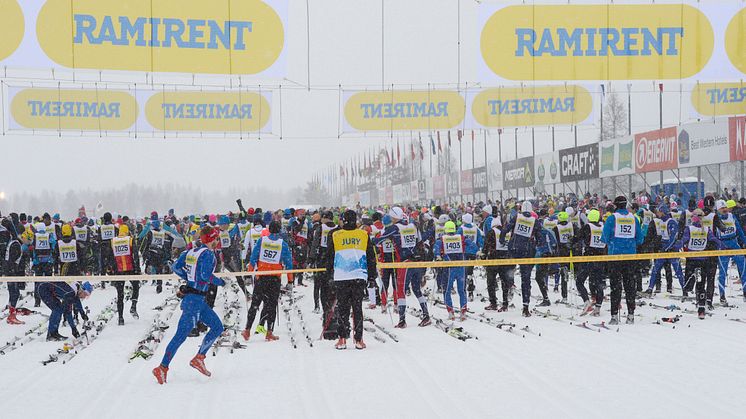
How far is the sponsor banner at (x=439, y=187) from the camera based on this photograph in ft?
187

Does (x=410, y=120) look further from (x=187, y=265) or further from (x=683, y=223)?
(x=187, y=265)

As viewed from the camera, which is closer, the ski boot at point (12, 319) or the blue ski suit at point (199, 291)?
the blue ski suit at point (199, 291)

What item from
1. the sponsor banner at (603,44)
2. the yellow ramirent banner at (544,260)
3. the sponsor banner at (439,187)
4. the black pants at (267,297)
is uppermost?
the sponsor banner at (603,44)

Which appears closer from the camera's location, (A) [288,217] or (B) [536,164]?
(A) [288,217]

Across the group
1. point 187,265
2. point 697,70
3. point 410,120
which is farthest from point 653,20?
point 187,265

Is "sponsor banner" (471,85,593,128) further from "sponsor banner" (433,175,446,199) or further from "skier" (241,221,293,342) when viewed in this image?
"sponsor banner" (433,175,446,199)

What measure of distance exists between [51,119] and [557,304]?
19.1 metres

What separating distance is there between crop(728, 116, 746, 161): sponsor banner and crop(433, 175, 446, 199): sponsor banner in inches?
1283

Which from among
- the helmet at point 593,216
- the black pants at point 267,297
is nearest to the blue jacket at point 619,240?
the helmet at point 593,216

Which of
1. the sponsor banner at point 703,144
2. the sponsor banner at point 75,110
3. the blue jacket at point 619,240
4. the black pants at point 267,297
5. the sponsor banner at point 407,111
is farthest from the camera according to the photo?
the sponsor banner at point 407,111

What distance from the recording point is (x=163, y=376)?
8.30 m

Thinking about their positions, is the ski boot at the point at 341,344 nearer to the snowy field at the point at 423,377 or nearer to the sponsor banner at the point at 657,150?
the snowy field at the point at 423,377

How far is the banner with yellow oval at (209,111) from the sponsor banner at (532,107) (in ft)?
25.4

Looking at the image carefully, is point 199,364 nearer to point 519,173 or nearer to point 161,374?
point 161,374
